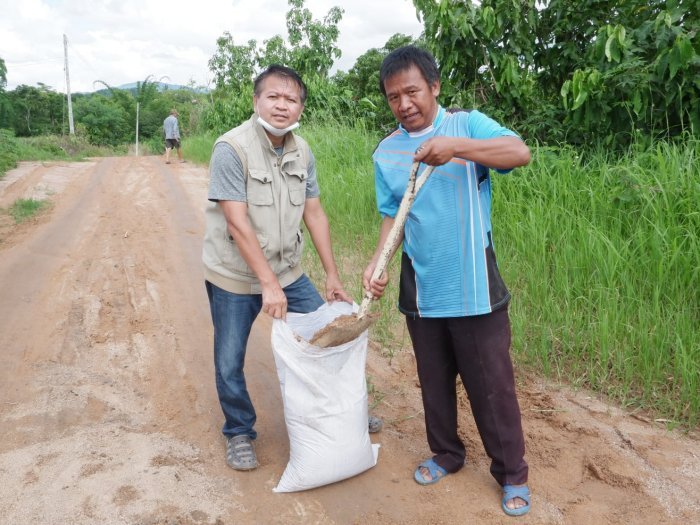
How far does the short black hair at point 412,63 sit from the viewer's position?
2.01m

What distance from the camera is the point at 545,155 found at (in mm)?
4570

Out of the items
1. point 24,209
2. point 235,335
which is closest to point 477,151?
point 235,335

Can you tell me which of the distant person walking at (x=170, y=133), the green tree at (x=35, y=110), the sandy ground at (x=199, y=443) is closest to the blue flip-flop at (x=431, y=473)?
the sandy ground at (x=199, y=443)

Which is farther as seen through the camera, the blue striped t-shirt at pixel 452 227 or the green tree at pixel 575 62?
the green tree at pixel 575 62

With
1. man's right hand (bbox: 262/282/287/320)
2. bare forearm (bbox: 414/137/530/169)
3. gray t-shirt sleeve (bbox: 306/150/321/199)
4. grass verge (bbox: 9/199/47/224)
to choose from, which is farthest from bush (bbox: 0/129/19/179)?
bare forearm (bbox: 414/137/530/169)

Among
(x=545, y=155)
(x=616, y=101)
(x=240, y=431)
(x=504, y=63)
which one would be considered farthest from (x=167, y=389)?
(x=504, y=63)

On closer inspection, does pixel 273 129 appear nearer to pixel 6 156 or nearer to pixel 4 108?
pixel 6 156

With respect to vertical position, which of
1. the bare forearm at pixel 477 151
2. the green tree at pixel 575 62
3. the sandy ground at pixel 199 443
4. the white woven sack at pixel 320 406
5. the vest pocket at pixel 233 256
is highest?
the green tree at pixel 575 62

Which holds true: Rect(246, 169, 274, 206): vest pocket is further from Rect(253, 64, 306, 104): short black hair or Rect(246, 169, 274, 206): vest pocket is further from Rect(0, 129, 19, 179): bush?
Rect(0, 129, 19, 179): bush

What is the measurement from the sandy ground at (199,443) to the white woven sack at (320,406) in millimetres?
107

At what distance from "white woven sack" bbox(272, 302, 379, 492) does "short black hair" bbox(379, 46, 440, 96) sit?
1011 mm

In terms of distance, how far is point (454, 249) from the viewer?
209 cm

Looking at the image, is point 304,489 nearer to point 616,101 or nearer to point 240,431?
point 240,431

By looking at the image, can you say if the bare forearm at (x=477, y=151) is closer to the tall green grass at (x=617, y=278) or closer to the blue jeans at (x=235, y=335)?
the blue jeans at (x=235, y=335)
